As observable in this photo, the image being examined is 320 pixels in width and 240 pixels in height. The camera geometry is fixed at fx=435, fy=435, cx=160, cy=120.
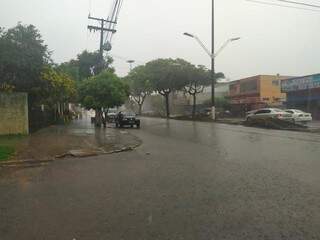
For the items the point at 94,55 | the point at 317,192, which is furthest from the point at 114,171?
the point at 94,55

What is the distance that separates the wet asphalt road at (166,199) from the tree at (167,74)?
42880mm

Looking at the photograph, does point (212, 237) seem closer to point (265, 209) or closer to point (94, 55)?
point (265, 209)

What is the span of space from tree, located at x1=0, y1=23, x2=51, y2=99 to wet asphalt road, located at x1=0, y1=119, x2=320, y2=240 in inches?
592

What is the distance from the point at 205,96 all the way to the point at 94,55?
71.5 ft

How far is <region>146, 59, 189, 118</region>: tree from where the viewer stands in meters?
56.6

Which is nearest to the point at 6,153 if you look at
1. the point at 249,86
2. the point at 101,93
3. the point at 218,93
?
the point at 101,93

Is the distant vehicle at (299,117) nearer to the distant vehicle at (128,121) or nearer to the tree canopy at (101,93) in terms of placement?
the distant vehicle at (128,121)

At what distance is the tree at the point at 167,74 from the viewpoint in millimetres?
56562

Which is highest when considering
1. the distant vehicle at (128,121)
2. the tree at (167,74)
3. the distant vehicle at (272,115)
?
the tree at (167,74)

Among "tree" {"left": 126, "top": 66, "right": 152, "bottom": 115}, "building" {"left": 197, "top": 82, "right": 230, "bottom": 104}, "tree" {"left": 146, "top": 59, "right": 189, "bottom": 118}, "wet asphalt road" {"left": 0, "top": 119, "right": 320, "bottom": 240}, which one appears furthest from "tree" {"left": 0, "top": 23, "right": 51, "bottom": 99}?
"building" {"left": 197, "top": 82, "right": 230, "bottom": 104}

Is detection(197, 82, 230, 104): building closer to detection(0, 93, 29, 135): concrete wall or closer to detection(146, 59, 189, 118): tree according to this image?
detection(146, 59, 189, 118): tree

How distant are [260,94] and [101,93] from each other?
91.6 feet

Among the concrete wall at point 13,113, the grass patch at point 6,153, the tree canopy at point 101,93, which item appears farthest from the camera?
the tree canopy at point 101,93

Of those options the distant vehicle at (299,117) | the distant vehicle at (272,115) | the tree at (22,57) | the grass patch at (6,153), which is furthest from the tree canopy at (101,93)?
the grass patch at (6,153)
